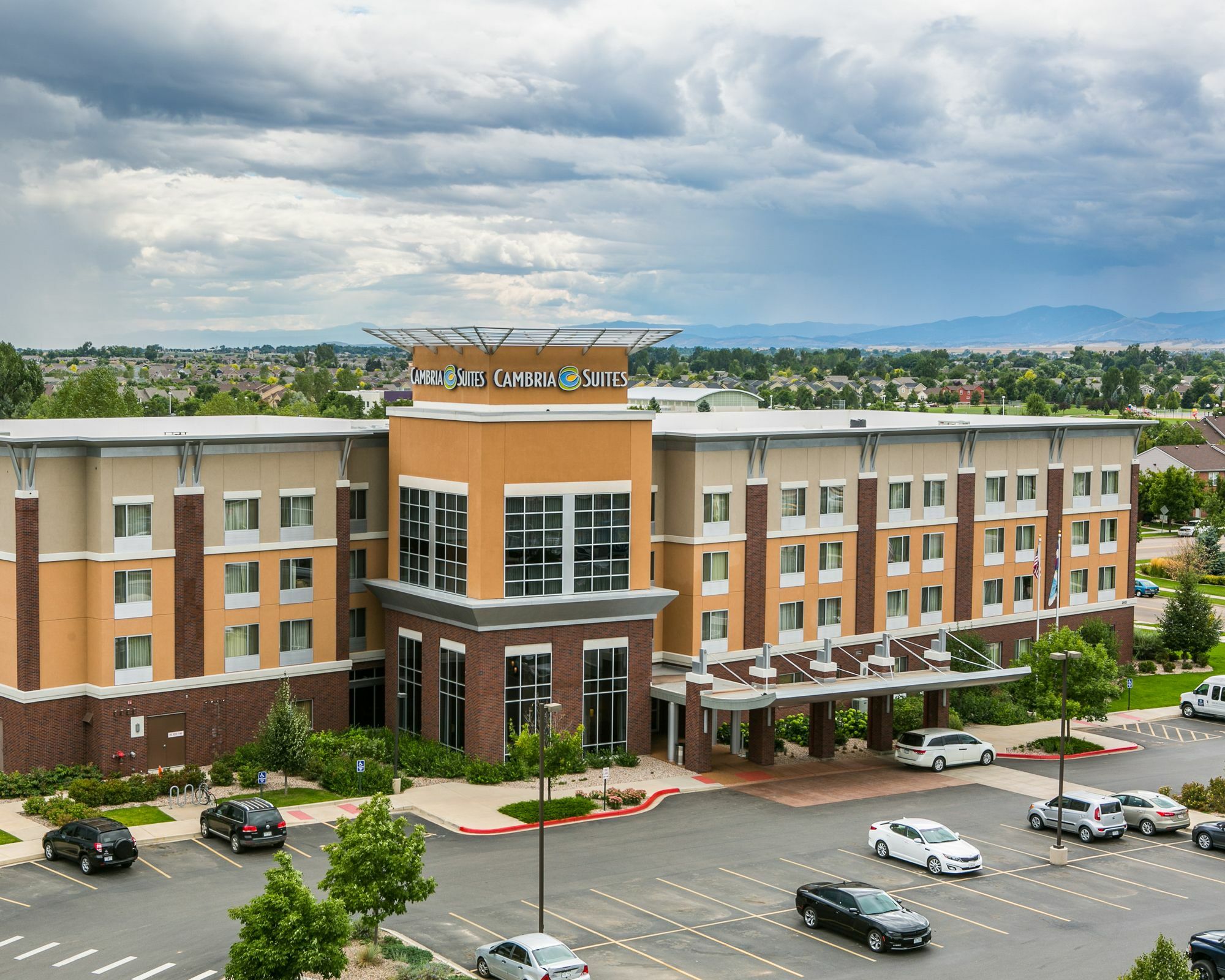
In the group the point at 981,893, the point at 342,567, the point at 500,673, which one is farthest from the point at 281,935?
the point at 342,567

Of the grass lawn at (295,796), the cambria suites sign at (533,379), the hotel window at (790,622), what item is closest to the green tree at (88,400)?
the cambria suites sign at (533,379)

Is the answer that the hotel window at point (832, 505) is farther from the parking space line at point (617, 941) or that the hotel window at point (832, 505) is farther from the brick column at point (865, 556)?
the parking space line at point (617, 941)

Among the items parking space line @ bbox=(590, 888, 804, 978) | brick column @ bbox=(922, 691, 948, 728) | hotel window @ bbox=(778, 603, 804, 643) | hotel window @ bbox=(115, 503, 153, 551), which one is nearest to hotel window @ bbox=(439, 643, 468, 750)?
hotel window @ bbox=(115, 503, 153, 551)

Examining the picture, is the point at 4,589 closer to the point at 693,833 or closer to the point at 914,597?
the point at 693,833

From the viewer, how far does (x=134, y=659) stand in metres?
57.7

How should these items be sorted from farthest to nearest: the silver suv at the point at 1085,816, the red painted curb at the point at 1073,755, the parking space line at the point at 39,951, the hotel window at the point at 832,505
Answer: the hotel window at the point at 832,505 < the red painted curb at the point at 1073,755 < the silver suv at the point at 1085,816 < the parking space line at the point at 39,951

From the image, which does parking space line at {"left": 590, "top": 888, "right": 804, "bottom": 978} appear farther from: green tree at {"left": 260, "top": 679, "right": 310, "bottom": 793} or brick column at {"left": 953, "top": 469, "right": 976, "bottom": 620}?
brick column at {"left": 953, "top": 469, "right": 976, "bottom": 620}

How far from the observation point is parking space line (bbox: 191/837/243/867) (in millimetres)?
47188

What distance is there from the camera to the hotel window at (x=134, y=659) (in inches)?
2255

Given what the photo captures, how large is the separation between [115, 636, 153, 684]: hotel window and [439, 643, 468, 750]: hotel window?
11.7 metres

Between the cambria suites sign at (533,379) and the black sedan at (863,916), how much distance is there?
25276 millimetres

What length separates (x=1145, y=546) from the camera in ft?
472

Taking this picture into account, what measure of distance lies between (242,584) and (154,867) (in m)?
16.1

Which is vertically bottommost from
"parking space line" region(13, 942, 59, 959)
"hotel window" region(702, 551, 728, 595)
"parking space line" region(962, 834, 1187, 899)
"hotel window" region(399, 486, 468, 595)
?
"parking space line" region(962, 834, 1187, 899)
